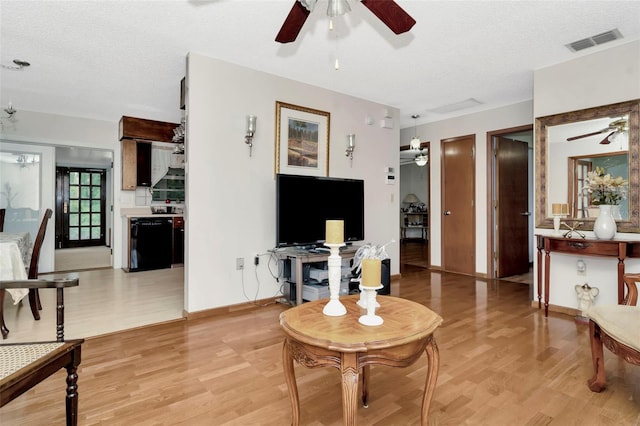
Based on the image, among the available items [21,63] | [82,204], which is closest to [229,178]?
[21,63]

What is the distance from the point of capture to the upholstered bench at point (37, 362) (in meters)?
1.24

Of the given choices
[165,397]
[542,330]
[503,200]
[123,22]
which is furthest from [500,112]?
[165,397]

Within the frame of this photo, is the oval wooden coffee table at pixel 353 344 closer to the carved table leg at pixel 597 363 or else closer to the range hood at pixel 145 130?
the carved table leg at pixel 597 363

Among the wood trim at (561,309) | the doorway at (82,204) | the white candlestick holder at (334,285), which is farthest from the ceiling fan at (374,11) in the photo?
the doorway at (82,204)

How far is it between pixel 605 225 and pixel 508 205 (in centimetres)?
228

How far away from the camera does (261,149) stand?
379 centimetres

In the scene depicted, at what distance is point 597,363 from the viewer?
1984mm

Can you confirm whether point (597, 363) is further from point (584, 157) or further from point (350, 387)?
point (584, 157)

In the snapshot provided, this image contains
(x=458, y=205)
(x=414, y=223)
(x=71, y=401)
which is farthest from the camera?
(x=414, y=223)

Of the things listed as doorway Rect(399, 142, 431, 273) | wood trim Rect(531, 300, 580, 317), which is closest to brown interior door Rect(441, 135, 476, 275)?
wood trim Rect(531, 300, 580, 317)

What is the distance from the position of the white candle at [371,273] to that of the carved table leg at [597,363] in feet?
4.95

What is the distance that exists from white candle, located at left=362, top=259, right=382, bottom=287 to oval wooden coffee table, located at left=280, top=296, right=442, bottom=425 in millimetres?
185

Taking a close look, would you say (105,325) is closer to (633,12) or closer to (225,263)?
(225,263)

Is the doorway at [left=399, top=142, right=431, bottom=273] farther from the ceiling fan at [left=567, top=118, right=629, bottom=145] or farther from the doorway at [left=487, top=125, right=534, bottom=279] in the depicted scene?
the ceiling fan at [left=567, top=118, right=629, bottom=145]
